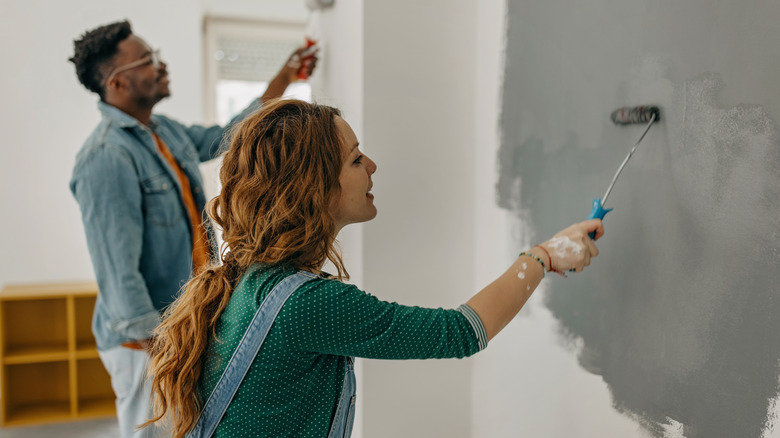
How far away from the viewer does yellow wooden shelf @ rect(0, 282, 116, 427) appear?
2930 mm

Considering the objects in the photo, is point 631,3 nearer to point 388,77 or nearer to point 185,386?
point 388,77

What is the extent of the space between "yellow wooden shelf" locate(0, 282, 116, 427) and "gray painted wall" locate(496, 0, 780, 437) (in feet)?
8.33

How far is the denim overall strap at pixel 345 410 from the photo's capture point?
1.02 m

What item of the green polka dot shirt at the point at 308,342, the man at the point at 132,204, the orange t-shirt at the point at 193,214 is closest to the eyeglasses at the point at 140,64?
the man at the point at 132,204

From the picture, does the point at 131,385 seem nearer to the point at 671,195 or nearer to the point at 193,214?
the point at 193,214

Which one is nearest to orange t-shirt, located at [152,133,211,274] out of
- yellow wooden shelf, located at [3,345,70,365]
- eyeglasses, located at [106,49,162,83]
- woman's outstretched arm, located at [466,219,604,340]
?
eyeglasses, located at [106,49,162,83]

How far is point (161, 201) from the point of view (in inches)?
68.9

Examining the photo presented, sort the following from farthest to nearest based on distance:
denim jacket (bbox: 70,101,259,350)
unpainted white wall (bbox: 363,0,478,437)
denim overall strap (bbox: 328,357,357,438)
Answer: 1. denim jacket (bbox: 70,101,259,350)
2. unpainted white wall (bbox: 363,0,478,437)
3. denim overall strap (bbox: 328,357,357,438)

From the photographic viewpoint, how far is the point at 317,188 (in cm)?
97

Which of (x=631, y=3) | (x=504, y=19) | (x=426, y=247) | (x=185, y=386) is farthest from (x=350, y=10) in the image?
(x=185, y=386)

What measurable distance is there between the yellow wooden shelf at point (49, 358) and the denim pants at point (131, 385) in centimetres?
142

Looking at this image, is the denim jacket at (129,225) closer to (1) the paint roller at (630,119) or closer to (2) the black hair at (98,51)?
(2) the black hair at (98,51)

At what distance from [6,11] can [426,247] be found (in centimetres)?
292

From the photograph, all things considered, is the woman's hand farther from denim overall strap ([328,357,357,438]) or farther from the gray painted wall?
denim overall strap ([328,357,357,438])
